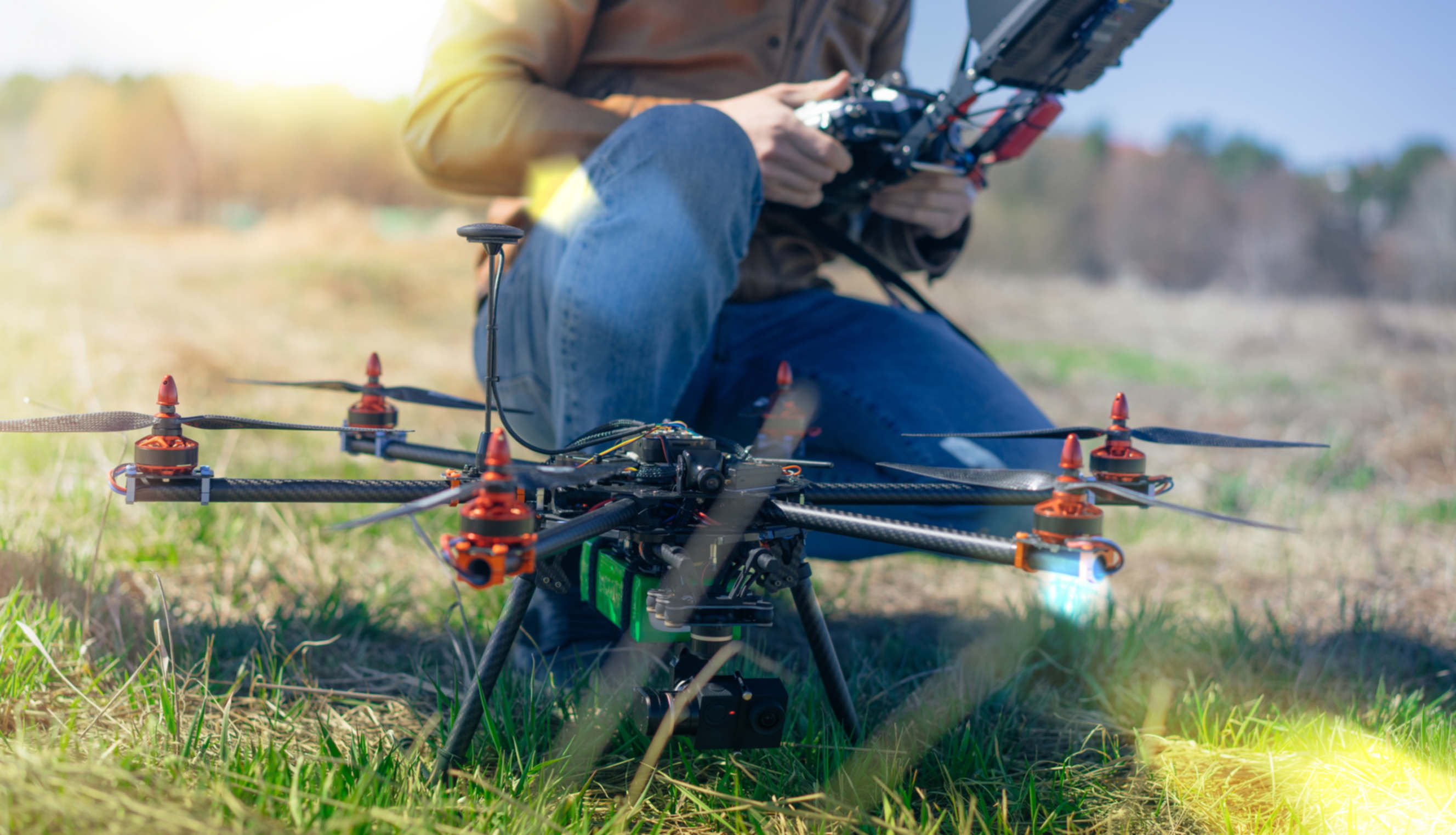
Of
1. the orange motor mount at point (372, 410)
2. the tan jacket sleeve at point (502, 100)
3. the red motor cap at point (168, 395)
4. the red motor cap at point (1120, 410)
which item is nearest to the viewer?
the red motor cap at point (168, 395)

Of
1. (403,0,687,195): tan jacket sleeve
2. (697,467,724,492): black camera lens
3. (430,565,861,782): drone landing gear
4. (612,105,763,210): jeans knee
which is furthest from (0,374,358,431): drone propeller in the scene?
(403,0,687,195): tan jacket sleeve

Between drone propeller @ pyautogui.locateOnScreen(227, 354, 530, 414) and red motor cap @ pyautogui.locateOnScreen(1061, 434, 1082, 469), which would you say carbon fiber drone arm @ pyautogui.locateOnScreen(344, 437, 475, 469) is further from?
red motor cap @ pyautogui.locateOnScreen(1061, 434, 1082, 469)

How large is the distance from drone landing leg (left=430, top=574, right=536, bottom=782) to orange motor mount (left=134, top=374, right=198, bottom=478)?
0.57 m

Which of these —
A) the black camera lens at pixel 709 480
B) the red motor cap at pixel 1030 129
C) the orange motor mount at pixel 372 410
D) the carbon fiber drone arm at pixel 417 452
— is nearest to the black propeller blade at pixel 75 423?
the carbon fiber drone arm at pixel 417 452

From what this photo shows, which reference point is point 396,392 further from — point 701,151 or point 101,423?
point 701,151

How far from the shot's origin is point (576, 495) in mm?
1533

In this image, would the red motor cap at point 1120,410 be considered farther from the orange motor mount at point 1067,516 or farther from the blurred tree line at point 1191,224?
the blurred tree line at point 1191,224

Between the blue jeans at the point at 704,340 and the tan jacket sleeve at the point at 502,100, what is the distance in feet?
0.67

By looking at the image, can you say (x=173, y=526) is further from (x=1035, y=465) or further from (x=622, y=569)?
(x=1035, y=465)

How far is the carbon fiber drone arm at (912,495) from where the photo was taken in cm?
164

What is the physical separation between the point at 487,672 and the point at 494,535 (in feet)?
1.52

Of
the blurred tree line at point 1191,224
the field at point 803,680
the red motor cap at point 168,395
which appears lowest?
the field at point 803,680

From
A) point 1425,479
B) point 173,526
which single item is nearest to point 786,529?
point 173,526

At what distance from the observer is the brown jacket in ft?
8.28
